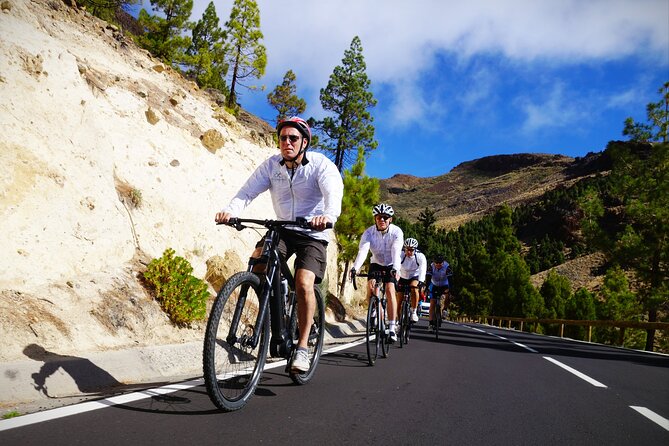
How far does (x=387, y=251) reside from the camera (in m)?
8.20

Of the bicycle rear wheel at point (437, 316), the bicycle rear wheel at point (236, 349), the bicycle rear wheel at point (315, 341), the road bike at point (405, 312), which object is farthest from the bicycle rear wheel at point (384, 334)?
the bicycle rear wheel at point (437, 316)

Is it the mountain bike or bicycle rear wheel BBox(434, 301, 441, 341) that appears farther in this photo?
bicycle rear wheel BBox(434, 301, 441, 341)

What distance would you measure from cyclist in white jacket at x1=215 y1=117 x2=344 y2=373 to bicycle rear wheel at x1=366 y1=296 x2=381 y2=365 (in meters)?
2.76

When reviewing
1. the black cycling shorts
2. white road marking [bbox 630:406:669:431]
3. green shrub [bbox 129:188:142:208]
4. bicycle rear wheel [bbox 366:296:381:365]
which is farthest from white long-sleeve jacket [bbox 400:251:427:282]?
green shrub [bbox 129:188:142:208]

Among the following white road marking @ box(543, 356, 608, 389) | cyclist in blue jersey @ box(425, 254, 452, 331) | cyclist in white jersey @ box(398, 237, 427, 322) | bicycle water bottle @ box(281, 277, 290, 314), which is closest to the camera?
bicycle water bottle @ box(281, 277, 290, 314)

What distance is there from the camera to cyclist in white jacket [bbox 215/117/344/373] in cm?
434

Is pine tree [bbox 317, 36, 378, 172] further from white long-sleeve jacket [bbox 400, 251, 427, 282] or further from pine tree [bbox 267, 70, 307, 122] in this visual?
white long-sleeve jacket [bbox 400, 251, 427, 282]

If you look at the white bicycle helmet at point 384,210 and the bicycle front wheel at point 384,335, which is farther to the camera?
the white bicycle helmet at point 384,210

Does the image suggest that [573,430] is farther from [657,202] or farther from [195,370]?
[657,202]

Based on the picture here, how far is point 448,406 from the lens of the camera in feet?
14.2

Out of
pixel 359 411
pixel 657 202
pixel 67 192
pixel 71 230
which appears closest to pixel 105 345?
pixel 71 230

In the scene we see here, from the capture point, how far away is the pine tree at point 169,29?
34188 millimetres

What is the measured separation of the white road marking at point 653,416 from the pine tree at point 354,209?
25.6m

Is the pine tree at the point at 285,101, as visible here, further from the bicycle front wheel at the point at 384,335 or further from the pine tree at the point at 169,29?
the bicycle front wheel at the point at 384,335
